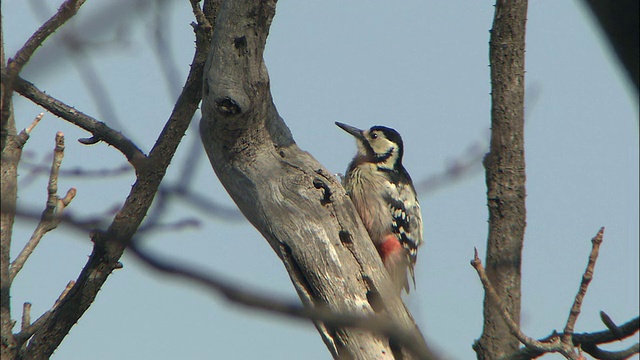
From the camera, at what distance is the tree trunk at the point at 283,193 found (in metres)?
3.63

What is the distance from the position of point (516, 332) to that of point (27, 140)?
265 cm

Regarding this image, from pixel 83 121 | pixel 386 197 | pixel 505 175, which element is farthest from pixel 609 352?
pixel 386 197

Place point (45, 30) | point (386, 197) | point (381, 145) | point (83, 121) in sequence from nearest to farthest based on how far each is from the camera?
point (45, 30)
point (83, 121)
point (386, 197)
point (381, 145)

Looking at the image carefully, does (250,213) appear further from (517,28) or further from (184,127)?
(517,28)

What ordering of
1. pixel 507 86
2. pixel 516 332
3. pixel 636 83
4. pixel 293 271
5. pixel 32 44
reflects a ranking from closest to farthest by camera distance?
pixel 636 83
pixel 516 332
pixel 507 86
pixel 32 44
pixel 293 271

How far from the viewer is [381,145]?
20.5ft

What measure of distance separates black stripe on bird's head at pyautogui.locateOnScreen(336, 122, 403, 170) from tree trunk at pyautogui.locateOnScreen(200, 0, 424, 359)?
7.21 feet

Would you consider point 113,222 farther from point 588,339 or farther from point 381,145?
point 381,145

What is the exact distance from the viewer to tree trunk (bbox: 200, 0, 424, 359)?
3.63 m

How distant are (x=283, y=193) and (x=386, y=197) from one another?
186cm

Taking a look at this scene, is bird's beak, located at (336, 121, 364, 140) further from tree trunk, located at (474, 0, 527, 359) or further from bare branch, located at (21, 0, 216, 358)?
tree trunk, located at (474, 0, 527, 359)

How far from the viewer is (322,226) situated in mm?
3826

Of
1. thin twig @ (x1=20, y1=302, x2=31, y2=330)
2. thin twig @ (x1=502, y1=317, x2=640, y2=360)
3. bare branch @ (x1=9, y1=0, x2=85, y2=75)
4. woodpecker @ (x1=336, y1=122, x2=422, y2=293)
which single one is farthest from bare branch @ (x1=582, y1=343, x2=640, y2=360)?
thin twig @ (x1=20, y1=302, x2=31, y2=330)

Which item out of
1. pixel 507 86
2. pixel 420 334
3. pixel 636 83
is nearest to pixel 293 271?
pixel 420 334
